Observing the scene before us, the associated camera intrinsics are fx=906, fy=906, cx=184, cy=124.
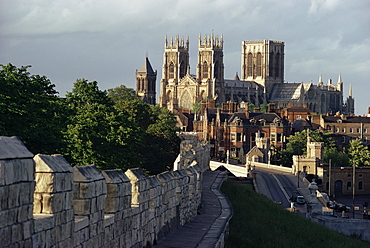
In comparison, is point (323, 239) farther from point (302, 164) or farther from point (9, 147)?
point (302, 164)

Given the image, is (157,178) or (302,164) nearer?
(157,178)

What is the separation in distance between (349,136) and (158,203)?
135 meters

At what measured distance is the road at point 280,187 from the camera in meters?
72.2

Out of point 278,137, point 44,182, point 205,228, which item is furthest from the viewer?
point 278,137

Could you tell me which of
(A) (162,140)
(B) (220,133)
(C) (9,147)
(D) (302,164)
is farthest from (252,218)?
(B) (220,133)

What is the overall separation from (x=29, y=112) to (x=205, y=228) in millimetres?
19128

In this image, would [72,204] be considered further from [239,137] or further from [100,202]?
[239,137]

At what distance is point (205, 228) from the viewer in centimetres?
2194

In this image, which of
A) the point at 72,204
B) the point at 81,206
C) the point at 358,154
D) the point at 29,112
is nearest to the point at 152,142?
the point at 29,112

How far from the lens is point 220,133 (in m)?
136

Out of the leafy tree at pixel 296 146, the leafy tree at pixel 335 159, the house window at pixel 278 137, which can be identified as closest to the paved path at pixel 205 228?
the leafy tree at pixel 335 159

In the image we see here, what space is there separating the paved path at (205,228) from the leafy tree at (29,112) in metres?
8.32

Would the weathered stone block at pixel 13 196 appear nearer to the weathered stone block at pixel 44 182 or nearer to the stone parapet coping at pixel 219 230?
the weathered stone block at pixel 44 182

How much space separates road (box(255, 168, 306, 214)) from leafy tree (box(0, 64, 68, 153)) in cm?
2701
